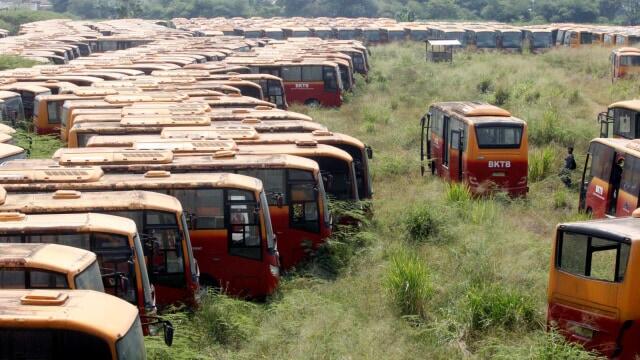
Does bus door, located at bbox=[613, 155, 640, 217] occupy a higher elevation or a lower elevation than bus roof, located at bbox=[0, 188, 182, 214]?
lower

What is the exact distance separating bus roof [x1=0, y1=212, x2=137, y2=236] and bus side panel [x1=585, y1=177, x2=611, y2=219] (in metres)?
10.2

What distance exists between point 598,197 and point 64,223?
11333 millimetres

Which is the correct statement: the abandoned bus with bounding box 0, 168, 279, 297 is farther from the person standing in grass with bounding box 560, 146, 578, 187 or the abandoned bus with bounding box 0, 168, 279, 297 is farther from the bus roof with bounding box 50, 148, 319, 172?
the person standing in grass with bounding box 560, 146, 578, 187

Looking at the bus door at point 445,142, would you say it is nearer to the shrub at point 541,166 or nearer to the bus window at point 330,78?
the shrub at point 541,166

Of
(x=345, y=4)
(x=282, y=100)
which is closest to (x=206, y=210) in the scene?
(x=282, y=100)

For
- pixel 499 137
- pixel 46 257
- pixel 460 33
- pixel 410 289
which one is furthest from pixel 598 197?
pixel 460 33

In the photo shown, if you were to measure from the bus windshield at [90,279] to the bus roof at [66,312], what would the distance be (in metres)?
1.06

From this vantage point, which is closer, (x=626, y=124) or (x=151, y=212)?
(x=151, y=212)

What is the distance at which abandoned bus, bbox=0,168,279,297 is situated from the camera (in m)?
14.7

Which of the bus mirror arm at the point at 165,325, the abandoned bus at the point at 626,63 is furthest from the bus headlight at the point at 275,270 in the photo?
the abandoned bus at the point at 626,63

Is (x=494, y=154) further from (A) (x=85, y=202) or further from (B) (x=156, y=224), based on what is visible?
(A) (x=85, y=202)

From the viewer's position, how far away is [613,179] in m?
18.7

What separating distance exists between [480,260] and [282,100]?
19.0m

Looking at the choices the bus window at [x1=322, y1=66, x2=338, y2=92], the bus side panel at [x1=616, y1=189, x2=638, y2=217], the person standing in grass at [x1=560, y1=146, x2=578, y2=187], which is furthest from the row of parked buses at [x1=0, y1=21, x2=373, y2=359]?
the bus window at [x1=322, y1=66, x2=338, y2=92]
